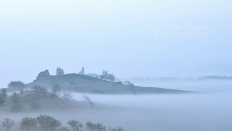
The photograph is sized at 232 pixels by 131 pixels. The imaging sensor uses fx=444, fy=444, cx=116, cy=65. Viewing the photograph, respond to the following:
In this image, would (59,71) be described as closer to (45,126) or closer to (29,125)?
(29,125)

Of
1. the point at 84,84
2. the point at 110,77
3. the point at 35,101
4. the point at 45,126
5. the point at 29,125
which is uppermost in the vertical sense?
the point at 110,77

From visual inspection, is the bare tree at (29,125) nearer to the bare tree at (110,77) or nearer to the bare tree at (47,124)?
the bare tree at (47,124)

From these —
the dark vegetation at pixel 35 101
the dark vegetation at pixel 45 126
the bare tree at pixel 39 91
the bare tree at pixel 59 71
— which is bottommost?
the dark vegetation at pixel 45 126

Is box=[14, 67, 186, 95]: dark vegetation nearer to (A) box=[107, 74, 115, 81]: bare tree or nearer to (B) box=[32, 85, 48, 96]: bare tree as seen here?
(A) box=[107, 74, 115, 81]: bare tree

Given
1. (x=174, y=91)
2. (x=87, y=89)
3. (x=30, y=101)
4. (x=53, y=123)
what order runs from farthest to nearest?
(x=174, y=91) → (x=87, y=89) → (x=30, y=101) → (x=53, y=123)

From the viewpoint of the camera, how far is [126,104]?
318 feet

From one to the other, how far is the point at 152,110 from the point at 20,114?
27802 mm

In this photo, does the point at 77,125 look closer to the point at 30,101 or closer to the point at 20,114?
the point at 20,114

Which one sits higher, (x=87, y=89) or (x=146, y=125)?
(x=87, y=89)

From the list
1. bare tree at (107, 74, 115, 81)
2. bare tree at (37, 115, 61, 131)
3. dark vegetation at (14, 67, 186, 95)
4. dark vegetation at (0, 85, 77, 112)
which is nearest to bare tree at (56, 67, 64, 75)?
dark vegetation at (14, 67, 186, 95)

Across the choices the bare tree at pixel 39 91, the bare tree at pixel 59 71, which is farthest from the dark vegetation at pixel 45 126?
the bare tree at pixel 59 71

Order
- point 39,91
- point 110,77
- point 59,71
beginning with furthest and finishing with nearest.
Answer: point 110,77 < point 59,71 < point 39,91

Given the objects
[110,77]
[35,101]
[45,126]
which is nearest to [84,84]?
[110,77]

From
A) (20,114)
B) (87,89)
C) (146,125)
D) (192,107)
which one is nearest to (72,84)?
Answer: (87,89)
